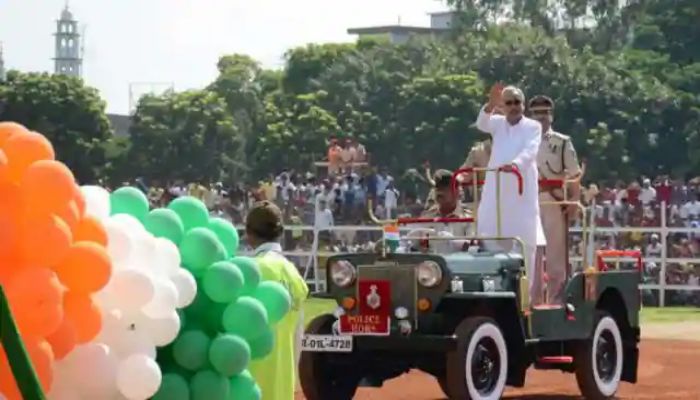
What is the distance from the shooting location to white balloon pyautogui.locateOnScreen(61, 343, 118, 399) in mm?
5605

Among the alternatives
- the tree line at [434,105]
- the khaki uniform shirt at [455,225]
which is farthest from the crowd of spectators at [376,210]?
the tree line at [434,105]

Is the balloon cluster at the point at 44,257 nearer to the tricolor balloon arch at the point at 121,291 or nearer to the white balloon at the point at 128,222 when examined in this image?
the tricolor balloon arch at the point at 121,291

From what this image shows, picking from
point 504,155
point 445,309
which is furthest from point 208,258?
point 504,155

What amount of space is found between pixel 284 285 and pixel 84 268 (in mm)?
2064

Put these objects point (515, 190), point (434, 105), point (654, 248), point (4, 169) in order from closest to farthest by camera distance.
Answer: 1. point (4, 169)
2. point (515, 190)
3. point (654, 248)
4. point (434, 105)

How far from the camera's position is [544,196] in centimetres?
1280

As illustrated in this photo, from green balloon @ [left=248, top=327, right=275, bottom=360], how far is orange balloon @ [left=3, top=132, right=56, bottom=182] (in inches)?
56.7

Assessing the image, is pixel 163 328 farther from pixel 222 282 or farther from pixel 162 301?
pixel 222 282

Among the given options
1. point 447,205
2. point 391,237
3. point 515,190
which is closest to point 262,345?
point 391,237

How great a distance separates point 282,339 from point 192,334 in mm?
1176

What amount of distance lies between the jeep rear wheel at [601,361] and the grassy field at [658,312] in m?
8.63

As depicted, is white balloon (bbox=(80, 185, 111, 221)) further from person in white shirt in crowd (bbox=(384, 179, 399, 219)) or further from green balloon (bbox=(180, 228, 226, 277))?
person in white shirt in crowd (bbox=(384, 179, 399, 219))

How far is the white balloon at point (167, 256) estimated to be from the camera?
242 inches

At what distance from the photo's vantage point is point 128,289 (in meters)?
5.85
